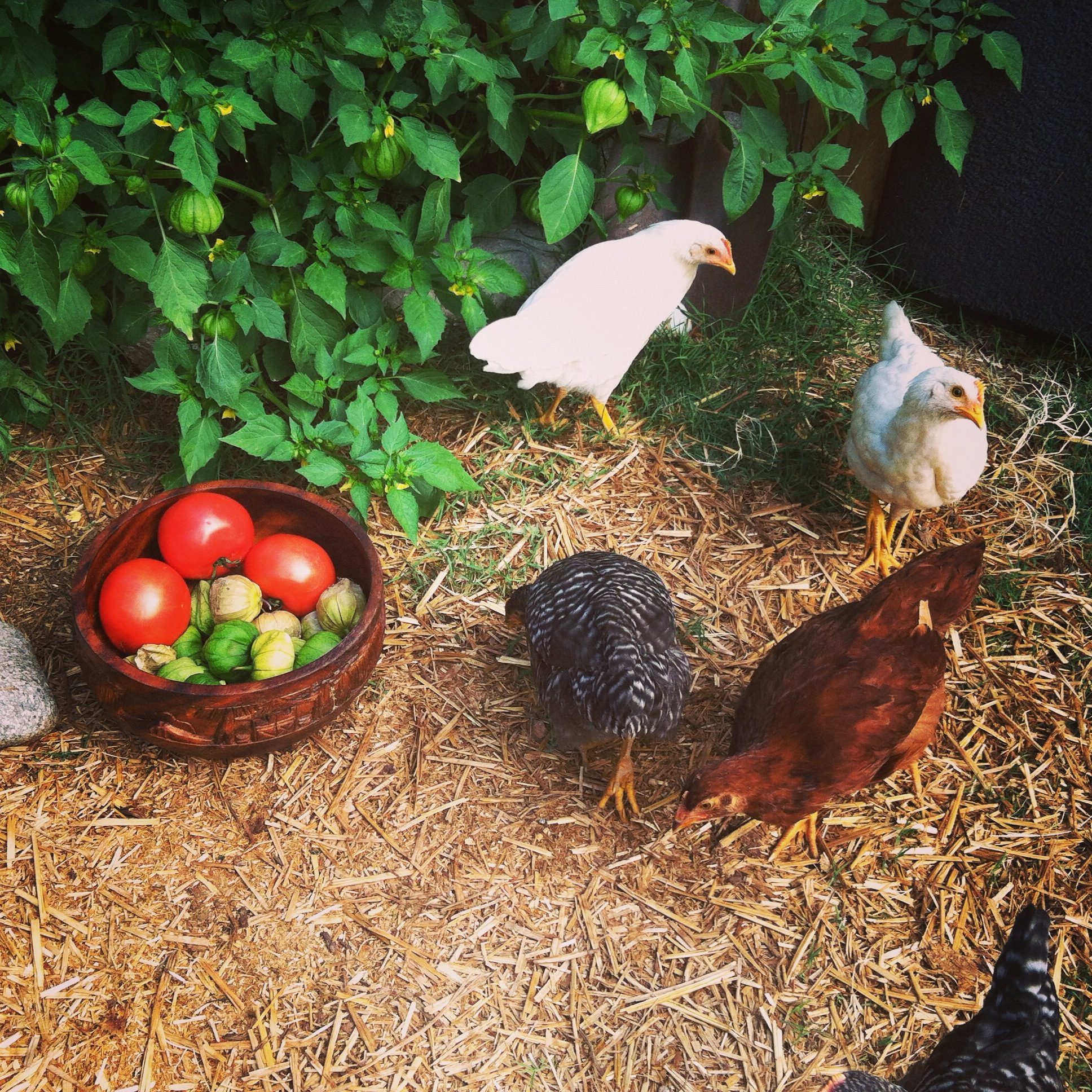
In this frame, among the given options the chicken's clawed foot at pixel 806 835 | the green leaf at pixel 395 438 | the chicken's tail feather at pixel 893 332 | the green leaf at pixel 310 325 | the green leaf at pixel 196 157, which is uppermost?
the green leaf at pixel 196 157

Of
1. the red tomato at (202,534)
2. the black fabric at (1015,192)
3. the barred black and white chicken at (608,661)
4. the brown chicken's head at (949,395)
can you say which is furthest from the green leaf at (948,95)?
the red tomato at (202,534)

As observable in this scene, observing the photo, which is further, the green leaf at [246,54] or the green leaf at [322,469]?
the green leaf at [322,469]

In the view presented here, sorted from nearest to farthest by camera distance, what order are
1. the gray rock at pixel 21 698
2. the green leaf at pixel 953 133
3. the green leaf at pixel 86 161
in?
the green leaf at pixel 86 161
the gray rock at pixel 21 698
the green leaf at pixel 953 133

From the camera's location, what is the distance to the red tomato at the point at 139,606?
217 cm

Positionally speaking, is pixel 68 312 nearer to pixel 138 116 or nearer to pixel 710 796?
pixel 138 116

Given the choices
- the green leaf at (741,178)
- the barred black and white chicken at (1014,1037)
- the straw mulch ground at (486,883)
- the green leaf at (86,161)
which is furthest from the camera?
the green leaf at (741,178)

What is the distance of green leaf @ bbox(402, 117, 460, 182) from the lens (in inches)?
95.7

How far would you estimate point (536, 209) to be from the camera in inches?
120

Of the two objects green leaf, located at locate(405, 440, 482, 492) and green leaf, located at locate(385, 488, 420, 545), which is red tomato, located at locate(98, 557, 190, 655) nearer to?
green leaf, located at locate(385, 488, 420, 545)

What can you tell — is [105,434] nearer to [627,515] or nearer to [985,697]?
[627,515]

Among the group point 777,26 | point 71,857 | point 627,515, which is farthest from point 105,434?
point 777,26

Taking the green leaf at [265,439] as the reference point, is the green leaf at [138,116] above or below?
above

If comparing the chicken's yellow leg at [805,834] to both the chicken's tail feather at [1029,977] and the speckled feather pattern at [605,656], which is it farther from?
the chicken's tail feather at [1029,977]

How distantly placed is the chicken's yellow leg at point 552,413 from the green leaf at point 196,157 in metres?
1.34
